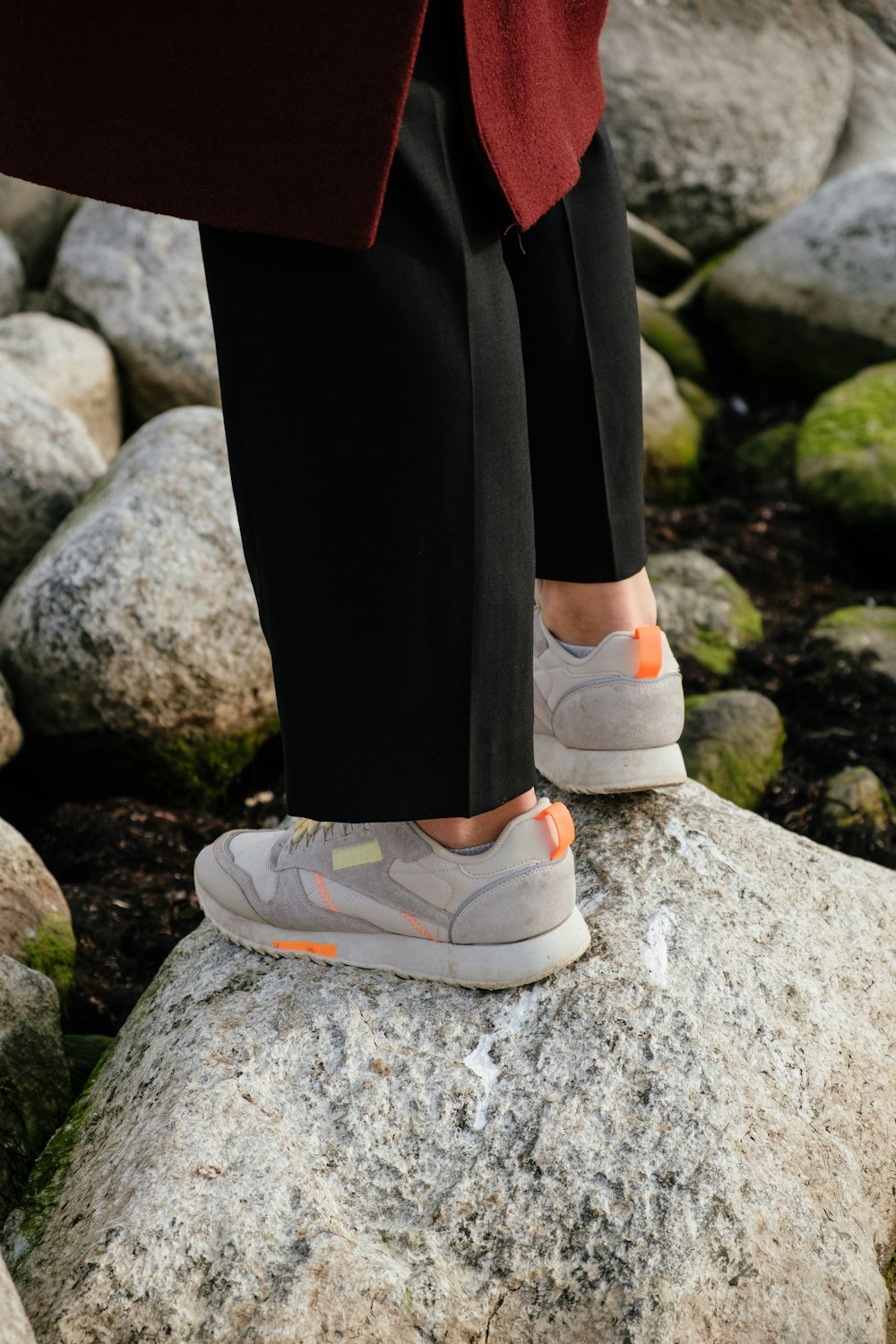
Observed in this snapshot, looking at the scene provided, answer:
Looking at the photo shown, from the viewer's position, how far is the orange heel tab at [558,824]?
1591 millimetres

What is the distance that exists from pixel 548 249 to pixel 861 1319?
55.4 inches

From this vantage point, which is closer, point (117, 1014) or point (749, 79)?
point (117, 1014)

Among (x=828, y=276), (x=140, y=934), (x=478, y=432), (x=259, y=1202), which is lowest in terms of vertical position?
(x=828, y=276)

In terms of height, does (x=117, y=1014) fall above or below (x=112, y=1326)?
below

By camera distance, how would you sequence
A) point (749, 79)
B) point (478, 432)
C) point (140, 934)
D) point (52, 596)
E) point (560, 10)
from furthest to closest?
point (749, 79) < point (52, 596) < point (140, 934) < point (560, 10) < point (478, 432)

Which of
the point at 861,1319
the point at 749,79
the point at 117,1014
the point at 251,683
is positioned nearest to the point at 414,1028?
the point at 861,1319

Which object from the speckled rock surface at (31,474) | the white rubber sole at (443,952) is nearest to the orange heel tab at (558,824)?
the white rubber sole at (443,952)

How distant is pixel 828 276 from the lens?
213 inches

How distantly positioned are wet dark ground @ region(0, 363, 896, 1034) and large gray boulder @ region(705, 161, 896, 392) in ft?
3.96

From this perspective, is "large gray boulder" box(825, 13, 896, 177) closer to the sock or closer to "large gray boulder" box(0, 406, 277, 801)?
"large gray boulder" box(0, 406, 277, 801)

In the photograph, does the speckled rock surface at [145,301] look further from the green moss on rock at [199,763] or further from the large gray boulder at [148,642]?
Result: the green moss on rock at [199,763]

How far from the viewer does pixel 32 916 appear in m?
2.31

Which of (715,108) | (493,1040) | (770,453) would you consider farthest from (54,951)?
(715,108)

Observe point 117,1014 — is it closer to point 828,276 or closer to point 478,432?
point 478,432
